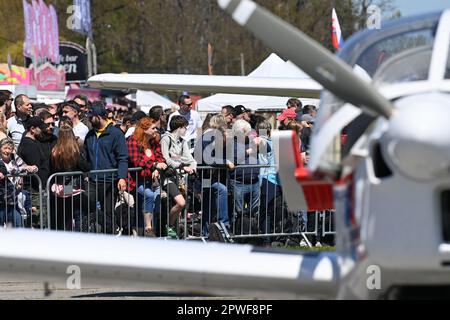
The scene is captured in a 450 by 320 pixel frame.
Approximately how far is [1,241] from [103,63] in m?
50.7

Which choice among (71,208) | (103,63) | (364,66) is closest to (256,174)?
(71,208)

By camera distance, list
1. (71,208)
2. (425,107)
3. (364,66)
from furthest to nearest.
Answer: (71,208) → (364,66) → (425,107)

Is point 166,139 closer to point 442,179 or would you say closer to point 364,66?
point 364,66

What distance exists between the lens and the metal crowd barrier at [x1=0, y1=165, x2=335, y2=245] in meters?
12.0

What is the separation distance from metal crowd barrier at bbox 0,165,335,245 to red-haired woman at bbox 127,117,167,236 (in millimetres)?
35

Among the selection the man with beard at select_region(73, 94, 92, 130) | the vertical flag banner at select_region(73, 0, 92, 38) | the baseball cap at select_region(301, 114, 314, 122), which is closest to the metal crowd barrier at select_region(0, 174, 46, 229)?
the man with beard at select_region(73, 94, 92, 130)

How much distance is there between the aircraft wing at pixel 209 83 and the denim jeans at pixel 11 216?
217cm

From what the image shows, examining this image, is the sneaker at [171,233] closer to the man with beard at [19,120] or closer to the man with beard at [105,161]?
the man with beard at [105,161]

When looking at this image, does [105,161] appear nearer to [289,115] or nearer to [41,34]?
[289,115]

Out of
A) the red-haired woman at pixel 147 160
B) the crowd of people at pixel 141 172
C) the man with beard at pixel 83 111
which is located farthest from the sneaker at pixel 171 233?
the man with beard at pixel 83 111

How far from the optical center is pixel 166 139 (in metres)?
12.5

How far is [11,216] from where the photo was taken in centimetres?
1195

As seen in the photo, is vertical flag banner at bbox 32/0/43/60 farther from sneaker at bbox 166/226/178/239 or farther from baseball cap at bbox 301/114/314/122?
sneaker at bbox 166/226/178/239
